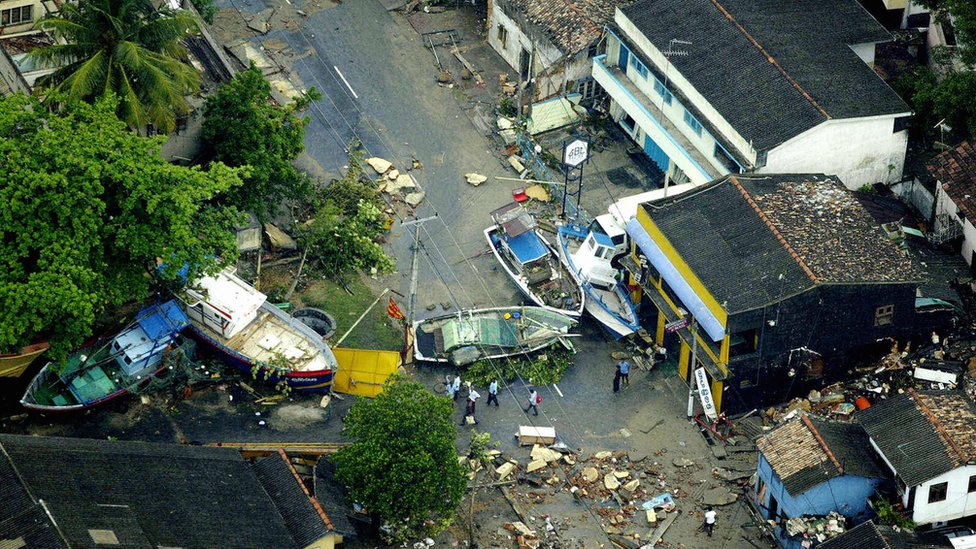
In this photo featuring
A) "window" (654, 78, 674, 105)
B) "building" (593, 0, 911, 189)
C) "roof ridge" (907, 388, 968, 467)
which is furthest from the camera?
"window" (654, 78, 674, 105)

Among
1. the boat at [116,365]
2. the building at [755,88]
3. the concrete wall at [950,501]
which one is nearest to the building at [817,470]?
the concrete wall at [950,501]

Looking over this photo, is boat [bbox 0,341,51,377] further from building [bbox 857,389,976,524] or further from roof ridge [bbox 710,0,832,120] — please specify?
roof ridge [bbox 710,0,832,120]

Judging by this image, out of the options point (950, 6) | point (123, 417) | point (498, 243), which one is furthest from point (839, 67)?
point (123, 417)

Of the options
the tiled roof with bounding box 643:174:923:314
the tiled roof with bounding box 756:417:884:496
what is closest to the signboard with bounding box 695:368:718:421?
the tiled roof with bounding box 643:174:923:314

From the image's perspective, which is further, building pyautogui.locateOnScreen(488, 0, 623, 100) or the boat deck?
building pyautogui.locateOnScreen(488, 0, 623, 100)

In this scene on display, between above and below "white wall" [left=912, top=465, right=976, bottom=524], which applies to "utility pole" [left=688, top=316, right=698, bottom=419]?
above

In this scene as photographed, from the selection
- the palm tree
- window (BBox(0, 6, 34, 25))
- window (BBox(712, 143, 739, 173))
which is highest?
window (BBox(0, 6, 34, 25))
